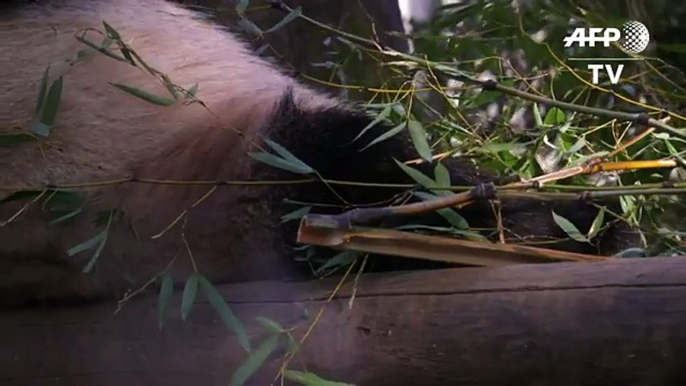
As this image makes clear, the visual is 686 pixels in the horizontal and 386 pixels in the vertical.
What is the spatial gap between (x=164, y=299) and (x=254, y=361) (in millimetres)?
132

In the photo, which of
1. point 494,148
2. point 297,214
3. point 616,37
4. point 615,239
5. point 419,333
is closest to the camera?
point 419,333

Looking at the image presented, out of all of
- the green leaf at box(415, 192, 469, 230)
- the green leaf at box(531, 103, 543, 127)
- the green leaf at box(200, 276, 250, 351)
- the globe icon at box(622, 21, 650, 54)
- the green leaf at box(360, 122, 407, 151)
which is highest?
the green leaf at box(360, 122, 407, 151)

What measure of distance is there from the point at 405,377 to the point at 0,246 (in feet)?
1.72

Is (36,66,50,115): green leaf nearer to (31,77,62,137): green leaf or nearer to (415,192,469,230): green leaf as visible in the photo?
(31,77,62,137): green leaf

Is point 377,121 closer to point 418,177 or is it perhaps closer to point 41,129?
point 418,177

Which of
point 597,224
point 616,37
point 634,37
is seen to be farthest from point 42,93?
point 634,37

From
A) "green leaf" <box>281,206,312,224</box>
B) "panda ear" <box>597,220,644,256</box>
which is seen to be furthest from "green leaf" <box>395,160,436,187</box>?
"panda ear" <box>597,220,644,256</box>

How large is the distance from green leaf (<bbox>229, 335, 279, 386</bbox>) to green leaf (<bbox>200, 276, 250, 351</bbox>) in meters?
0.01

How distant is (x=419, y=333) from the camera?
97 cm

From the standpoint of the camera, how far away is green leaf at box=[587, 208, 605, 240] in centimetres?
113

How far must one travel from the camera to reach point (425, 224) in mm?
1083

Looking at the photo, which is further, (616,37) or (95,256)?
(616,37)

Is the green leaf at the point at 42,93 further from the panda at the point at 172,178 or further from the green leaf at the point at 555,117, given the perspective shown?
the green leaf at the point at 555,117

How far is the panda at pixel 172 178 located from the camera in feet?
3.70
